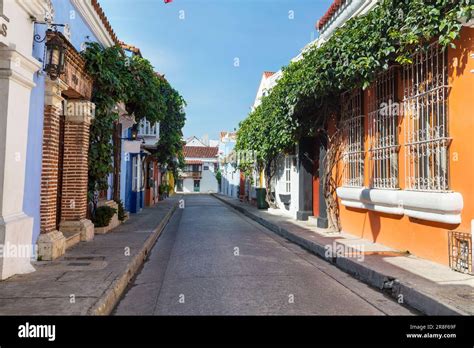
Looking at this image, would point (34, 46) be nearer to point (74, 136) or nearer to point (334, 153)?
point (74, 136)

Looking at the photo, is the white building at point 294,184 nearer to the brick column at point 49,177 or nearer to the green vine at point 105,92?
the green vine at point 105,92

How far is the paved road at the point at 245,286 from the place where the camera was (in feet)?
16.0

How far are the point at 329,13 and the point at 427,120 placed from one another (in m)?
6.06

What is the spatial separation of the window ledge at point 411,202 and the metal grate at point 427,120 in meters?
0.24

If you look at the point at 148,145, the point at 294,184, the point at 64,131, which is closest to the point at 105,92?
the point at 64,131

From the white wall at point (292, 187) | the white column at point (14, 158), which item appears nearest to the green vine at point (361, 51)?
the white wall at point (292, 187)

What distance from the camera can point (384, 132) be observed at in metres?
8.73

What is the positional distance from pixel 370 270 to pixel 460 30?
399cm

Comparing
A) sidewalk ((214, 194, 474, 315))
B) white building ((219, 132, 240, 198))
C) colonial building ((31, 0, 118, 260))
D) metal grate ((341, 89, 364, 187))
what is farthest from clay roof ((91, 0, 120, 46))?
white building ((219, 132, 240, 198))

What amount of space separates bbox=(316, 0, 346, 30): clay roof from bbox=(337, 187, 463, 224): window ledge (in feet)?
16.7

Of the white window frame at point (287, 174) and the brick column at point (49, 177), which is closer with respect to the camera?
the brick column at point (49, 177)

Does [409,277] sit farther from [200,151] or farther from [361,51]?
[200,151]
